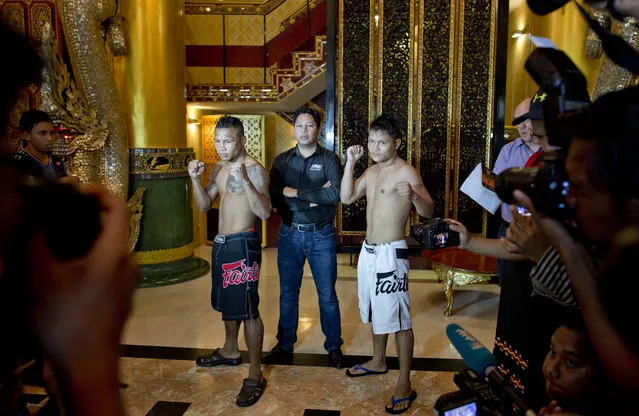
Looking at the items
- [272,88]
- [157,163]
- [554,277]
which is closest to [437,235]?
[554,277]

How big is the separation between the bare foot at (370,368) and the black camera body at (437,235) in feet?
4.16

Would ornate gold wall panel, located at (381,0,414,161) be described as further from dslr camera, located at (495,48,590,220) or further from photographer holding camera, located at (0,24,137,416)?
photographer holding camera, located at (0,24,137,416)

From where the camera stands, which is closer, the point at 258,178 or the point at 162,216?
the point at 258,178

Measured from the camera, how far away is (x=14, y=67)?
45 cm

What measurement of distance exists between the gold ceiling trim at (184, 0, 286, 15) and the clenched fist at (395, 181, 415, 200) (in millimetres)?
5933

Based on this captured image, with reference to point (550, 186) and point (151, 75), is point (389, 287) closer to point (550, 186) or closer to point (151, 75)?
point (550, 186)

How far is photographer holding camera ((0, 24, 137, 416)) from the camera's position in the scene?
434 millimetres

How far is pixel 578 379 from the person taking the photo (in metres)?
0.99

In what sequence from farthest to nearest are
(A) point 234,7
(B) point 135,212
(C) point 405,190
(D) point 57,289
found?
1. (A) point 234,7
2. (B) point 135,212
3. (C) point 405,190
4. (D) point 57,289

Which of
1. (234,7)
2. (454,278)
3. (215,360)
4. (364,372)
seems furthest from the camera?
(234,7)

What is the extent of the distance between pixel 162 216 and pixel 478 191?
325cm

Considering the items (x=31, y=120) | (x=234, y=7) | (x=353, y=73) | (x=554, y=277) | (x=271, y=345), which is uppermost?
(x=234, y=7)

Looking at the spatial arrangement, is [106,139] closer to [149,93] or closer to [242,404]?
[149,93]

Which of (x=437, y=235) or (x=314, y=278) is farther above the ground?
(x=437, y=235)
